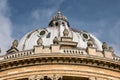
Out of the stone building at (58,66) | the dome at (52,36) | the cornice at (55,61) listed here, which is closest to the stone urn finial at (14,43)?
the dome at (52,36)

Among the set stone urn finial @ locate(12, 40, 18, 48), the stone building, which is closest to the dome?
stone urn finial @ locate(12, 40, 18, 48)

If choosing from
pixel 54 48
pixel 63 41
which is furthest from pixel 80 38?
pixel 54 48

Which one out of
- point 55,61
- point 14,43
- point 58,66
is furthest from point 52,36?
point 58,66

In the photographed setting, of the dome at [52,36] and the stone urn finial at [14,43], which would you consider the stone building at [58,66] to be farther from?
the dome at [52,36]

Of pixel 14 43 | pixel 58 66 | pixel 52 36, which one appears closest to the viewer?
pixel 58 66

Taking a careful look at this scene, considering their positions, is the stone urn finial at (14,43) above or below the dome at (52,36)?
below

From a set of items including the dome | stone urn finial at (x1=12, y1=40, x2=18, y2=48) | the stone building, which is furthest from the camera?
the dome

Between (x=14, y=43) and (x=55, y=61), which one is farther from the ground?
(x=14, y=43)

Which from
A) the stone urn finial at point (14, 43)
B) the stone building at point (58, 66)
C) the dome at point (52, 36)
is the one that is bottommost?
the stone building at point (58, 66)

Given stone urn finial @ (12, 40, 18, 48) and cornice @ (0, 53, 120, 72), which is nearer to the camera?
cornice @ (0, 53, 120, 72)

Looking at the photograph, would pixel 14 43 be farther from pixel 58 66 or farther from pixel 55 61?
pixel 58 66

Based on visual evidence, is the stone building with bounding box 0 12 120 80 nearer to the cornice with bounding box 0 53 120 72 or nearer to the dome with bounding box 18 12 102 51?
the cornice with bounding box 0 53 120 72

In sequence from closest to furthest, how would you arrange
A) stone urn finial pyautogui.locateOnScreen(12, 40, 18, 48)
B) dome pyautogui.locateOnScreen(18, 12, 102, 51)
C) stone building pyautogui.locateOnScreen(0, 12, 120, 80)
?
1. stone building pyautogui.locateOnScreen(0, 12, 120, 80)
2. stone urn finial pyautogui.locateOnScreen(12, 40, 18, 48)
3. dome pyautogui.locateOnScreen(18, 12, 102, 51)

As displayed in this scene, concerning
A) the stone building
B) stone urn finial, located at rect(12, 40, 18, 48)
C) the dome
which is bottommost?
the stone building
